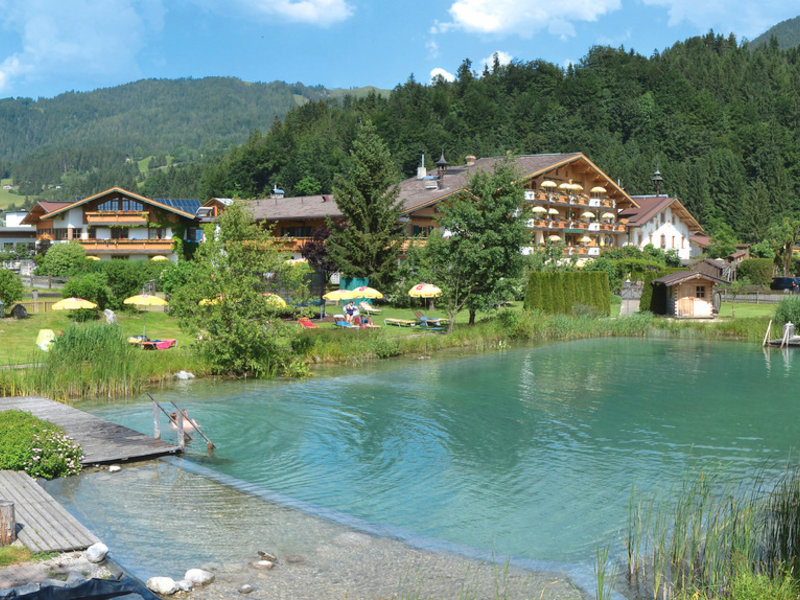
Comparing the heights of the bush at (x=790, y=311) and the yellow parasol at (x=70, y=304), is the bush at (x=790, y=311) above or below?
below

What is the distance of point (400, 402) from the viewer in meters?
21.8

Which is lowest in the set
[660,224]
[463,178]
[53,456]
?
[53,456]

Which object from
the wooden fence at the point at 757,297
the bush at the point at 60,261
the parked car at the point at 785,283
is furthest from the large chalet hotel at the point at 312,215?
the parked car at the point at 785,283

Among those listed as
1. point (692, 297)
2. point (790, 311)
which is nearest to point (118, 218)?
point (692, 297)

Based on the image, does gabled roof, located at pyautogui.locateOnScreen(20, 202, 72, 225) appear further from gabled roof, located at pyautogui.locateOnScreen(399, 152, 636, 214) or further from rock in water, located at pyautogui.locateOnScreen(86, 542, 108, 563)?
rock in water, located at pyautogui.locateOnScreen(86, 542, 108, 563)

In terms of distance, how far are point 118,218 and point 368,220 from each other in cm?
2934

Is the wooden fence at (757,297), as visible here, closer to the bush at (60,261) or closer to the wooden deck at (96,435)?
the bush at (60,261)

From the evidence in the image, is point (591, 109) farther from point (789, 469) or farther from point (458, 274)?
point (789, 469)

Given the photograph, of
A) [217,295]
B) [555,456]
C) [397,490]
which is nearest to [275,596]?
[397,490]

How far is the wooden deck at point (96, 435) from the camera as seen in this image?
14852 millimetres

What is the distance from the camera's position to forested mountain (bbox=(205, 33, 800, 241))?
335ft

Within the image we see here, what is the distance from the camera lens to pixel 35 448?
518 inches

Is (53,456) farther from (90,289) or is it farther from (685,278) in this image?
(685,278)

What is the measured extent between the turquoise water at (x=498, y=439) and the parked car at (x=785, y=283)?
32.4 m
